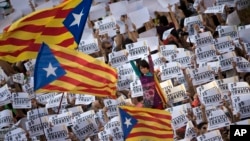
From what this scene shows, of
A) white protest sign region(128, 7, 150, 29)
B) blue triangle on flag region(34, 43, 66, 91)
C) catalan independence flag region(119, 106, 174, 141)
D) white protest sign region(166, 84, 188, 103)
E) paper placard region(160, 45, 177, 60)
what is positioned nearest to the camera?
catalan independence flag region(119, 106, 174, 141)

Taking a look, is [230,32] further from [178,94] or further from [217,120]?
[217,120]

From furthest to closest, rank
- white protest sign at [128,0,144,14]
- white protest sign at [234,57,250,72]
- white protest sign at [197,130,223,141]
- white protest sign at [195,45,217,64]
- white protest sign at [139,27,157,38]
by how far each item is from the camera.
→ 1. white protest sign at [128,0,144,14]
2. white protest sign at [139,27,157,38]
3. white protest sign at [195,45,217,64]
4. white protest sign at [234,57,250,72]
5. white protest sign at [197,130,223,141]

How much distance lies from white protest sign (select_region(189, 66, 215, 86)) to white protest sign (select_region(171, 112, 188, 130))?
924 millimetres

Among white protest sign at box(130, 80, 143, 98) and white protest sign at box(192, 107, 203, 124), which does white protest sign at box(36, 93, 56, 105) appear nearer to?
white protest sign at box(130, 80, 143, 98)

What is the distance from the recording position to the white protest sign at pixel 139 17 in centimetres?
1473

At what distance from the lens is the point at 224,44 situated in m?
13.1

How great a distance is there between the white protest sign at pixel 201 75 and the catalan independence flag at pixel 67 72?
2052 mm

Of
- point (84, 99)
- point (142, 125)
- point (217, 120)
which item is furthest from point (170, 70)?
point (142, 125)

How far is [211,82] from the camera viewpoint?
12.2 metres

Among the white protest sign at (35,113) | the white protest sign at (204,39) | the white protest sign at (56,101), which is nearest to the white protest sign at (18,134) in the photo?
the white protest sign at (35,113)

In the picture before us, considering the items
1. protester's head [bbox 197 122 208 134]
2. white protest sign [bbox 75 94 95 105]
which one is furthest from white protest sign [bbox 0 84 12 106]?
protester's head [bbox 197 122 208 134]

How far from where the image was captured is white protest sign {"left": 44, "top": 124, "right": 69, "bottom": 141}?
12.5 meters

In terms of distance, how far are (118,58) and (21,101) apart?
168 cm

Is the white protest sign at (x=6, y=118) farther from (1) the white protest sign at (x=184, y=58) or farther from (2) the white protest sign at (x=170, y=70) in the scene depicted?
(1) the white protest sign at (x=184, y=58)
